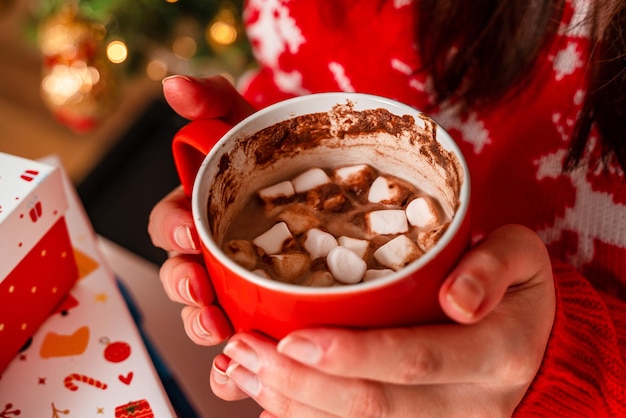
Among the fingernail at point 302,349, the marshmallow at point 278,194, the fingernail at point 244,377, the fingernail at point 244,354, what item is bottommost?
the fingernail at point 244,377

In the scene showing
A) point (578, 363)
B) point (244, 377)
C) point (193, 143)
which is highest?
point (193, 143)

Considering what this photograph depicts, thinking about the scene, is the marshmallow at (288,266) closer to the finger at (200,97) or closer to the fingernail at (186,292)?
the fingernail at (186,292)

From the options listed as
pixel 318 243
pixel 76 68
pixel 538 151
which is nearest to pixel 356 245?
pixel 318 243

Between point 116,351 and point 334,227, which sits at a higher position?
point 334,227

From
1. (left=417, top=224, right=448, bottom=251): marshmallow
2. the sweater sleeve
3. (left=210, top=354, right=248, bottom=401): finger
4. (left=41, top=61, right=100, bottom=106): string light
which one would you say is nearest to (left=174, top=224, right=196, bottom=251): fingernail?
(left=210, top=354, right=248, bottom=401): finger

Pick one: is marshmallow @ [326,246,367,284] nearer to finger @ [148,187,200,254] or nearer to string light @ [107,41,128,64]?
finger @ [148,187,200,254]

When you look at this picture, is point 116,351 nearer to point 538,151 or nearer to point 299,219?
point 299,219

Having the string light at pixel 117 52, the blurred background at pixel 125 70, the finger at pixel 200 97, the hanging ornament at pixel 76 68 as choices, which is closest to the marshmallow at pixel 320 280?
the finger at pixel 200 97

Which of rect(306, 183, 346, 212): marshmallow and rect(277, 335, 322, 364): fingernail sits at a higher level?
rect(306, 183, 346, 212): marshmallow
